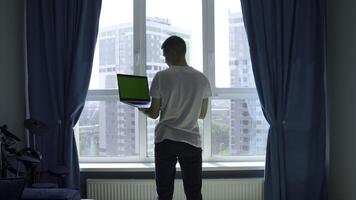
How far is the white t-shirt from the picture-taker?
2432 millimetres

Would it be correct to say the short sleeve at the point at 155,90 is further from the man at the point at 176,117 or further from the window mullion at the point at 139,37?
the window mullion at the point at 139,37

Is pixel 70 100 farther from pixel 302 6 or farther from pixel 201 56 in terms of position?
pixel 302 6

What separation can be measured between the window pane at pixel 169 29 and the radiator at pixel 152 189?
372 millimetres

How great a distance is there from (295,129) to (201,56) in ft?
3.41

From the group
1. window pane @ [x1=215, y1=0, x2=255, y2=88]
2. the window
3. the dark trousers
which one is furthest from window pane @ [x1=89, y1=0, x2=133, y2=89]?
the dark trousers

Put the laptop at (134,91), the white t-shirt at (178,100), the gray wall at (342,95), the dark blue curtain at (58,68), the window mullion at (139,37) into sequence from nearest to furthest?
the white t-shirt at (178,100) < the laptop at (134,91) < the gray wall at (342,95) < the dark blue curtain at (58,68) < the window mullion at (139,37)

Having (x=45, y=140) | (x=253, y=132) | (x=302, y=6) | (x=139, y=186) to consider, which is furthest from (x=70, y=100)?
(x=302, y=6)

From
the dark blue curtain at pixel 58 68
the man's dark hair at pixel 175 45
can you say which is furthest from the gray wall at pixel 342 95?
the dark blue curtain at pixel 58 68

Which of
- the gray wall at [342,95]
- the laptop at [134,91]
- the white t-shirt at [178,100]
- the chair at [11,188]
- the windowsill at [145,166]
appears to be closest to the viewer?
the chair at [11,188]

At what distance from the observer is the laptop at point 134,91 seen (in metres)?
2.58

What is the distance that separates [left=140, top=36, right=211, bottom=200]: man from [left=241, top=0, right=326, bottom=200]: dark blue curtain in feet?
3.46

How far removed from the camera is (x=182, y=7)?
3.61 m

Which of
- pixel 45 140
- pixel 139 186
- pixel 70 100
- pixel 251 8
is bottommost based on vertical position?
pixel 139 186

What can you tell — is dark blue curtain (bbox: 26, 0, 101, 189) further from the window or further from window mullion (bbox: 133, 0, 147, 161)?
window mullion (bbox: 133, 0, 147, 161)
